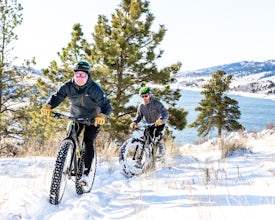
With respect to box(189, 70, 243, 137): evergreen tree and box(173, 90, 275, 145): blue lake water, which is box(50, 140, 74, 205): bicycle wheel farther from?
box(189, 70, 243, 137): evergreen tree

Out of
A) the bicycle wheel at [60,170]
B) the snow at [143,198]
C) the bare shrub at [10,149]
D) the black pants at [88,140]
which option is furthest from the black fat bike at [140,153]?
the bare shrub at [10,149]

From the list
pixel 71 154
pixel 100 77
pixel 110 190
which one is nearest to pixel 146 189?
pixel 110 190

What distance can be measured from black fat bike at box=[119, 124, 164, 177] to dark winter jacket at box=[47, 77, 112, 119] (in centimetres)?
209

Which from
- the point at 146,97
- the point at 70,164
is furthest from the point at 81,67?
the point at 146,97

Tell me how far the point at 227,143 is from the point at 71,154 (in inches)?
264

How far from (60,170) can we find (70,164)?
16.0 inches

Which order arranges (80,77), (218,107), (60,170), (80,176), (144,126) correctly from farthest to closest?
(218,107)
(144,126)
(80,176)
(80,77)
(60,170)

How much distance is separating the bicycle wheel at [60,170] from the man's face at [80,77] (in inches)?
34.5

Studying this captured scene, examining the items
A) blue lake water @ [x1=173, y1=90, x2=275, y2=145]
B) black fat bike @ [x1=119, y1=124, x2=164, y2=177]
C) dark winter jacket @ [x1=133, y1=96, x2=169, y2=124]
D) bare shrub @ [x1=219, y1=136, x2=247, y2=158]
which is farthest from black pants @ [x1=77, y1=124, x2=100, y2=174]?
blue lake water @ [x1=173, y1=90, x2=275, y2=145]

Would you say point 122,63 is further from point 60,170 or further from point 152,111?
point 60,170

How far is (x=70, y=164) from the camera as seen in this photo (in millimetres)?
4719

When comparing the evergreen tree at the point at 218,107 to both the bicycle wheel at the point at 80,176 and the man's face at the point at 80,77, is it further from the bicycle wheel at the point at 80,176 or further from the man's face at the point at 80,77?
the man's face at the point at 80,77

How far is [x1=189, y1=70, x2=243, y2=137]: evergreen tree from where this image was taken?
3747 centimetres

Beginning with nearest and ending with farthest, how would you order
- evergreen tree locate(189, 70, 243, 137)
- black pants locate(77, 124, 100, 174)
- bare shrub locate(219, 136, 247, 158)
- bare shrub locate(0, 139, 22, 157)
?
black pants locate(77, 124, 100, 174), bare shrub locate(219, 136, 247, 158), bare shrub locate(0, 139, 22, 157), evergreen tree locate(189, 70, 243, 137)
